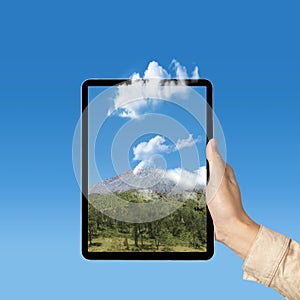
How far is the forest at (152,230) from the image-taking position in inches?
116

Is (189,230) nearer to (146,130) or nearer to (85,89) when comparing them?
(146,130)

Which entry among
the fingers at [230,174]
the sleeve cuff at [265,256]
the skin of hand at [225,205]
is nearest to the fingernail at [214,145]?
the skin of hand at [225,205]

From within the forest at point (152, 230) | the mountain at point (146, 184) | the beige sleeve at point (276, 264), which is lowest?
the beige sleeve at point (276, 264)

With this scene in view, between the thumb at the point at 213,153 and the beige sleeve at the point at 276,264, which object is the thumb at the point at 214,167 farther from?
the beige sleeve at the point at 276,264

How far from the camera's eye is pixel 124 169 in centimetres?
295

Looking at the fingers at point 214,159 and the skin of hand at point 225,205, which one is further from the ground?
the fingers at point 214,159

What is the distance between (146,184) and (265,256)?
96 cm

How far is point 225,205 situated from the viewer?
9.19 ft

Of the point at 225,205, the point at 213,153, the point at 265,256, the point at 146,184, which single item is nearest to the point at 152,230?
the point at 146,184

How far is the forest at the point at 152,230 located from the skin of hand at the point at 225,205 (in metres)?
0.11

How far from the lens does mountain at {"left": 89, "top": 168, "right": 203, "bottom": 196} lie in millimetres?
2957

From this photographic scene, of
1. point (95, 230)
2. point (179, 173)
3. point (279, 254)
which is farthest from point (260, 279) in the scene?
point (95, 230)

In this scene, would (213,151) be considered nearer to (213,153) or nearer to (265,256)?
(213,153)

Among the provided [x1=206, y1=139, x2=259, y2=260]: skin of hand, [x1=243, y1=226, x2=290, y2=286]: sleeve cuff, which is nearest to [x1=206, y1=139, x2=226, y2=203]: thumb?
[x1=206, y1=139, x2=259, y2=260]: skin of hand
